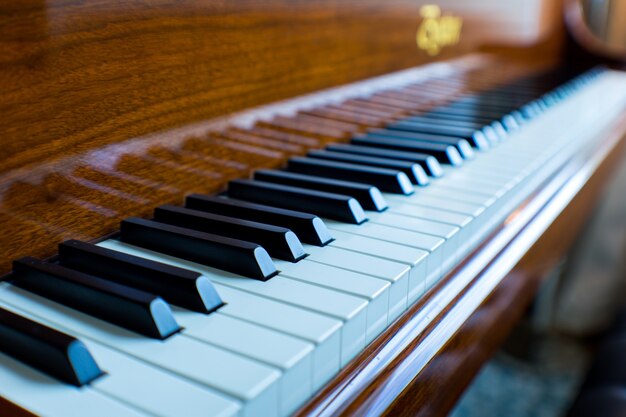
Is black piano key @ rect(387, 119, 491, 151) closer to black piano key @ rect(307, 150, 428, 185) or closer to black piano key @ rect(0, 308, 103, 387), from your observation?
black piano key @ rect(307, 150, 428, 185)

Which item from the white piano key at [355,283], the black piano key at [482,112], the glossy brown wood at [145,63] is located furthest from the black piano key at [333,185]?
the black piano key at [482,112]

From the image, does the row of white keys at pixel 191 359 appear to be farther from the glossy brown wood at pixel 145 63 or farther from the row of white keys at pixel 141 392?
the glossy brown wood at pixel 145 63

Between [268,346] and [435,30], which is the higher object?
[435,30]

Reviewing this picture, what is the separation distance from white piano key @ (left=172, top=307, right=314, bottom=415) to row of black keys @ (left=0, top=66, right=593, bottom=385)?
18 millimetres

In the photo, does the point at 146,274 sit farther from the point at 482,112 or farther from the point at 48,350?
the point at 482,112

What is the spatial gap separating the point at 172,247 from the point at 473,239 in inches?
15.3

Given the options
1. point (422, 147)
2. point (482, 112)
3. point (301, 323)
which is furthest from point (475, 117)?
point (301, 323)

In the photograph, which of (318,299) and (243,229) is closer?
(318,299)

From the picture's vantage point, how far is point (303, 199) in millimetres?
823

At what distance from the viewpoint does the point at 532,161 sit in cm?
110

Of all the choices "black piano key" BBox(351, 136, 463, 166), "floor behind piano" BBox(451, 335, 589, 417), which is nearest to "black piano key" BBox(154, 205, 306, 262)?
"black piano key" BBox(351, 136, 463, 166)

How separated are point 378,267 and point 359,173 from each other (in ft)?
1.03

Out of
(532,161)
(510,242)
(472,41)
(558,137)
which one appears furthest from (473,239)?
(472,41)

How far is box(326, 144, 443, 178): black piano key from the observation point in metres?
1.00
